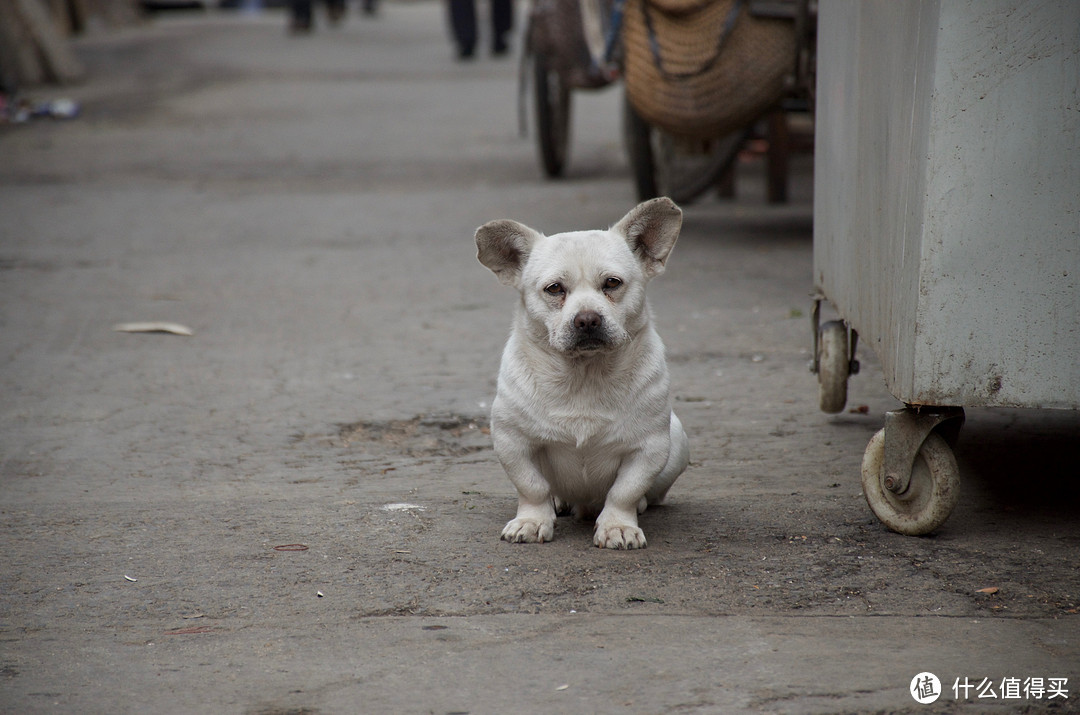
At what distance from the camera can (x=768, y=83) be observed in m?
6.06

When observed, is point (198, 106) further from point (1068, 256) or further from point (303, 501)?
point (1068, 256)

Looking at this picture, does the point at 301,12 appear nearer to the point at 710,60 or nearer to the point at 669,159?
the point at 669,159

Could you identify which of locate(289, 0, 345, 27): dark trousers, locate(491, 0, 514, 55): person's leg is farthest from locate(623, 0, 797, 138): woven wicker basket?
locate(289, 0, 345, 27): dark trousers

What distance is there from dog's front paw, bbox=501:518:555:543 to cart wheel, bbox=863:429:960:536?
0.83 m

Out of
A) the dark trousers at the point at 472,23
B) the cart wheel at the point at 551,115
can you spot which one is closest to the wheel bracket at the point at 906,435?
the cart wheel at the point at 551,115

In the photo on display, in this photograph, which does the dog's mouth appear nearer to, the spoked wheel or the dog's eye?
the dog's eye

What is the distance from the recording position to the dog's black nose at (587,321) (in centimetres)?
288

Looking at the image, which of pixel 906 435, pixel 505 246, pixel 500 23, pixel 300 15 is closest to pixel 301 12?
pixel 300 15

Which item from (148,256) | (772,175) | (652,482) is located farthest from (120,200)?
(652,482)

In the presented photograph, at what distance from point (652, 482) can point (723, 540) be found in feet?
0.77

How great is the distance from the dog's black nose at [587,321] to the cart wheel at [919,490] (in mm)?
788

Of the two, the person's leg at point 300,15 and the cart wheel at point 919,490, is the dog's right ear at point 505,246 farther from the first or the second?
the person's leg at point 300,15

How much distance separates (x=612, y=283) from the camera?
3.01 metres

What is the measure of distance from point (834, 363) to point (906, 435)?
0.91 m
